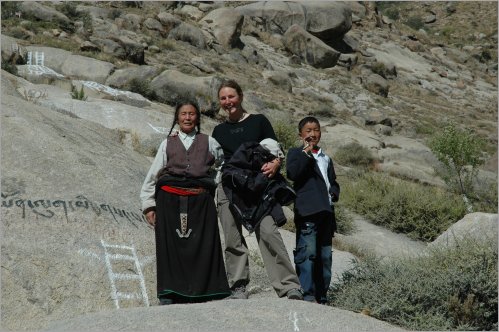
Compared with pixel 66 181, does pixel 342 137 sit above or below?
below

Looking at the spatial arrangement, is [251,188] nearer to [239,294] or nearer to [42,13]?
[239,294]

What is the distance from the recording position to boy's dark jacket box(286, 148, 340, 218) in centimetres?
534

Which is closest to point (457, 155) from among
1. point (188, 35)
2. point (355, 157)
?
point (355, 157)

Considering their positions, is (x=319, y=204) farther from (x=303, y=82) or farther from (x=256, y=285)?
(x=303, y=82)

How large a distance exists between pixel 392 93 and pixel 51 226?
31.1m

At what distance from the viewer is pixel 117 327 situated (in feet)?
12.7

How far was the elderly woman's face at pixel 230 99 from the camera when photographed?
16.9 feet

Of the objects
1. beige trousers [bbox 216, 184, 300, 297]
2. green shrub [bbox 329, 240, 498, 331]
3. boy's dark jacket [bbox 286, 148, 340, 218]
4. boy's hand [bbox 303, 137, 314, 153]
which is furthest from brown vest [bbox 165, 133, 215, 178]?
green shrub [bbox 329, 240, 498, 331]

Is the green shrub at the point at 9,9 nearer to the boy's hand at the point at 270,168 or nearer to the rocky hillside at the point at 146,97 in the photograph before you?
the rocky hillside at the point at 146,97

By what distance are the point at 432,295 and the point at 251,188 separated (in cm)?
171

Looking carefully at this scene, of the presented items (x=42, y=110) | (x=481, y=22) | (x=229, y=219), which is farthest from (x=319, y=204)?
(x=481, y=22)

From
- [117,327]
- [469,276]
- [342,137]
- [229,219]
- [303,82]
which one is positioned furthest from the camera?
[303,82]

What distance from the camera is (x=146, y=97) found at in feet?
55.2

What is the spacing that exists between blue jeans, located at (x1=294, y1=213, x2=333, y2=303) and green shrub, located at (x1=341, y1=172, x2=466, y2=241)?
22.0 feet
